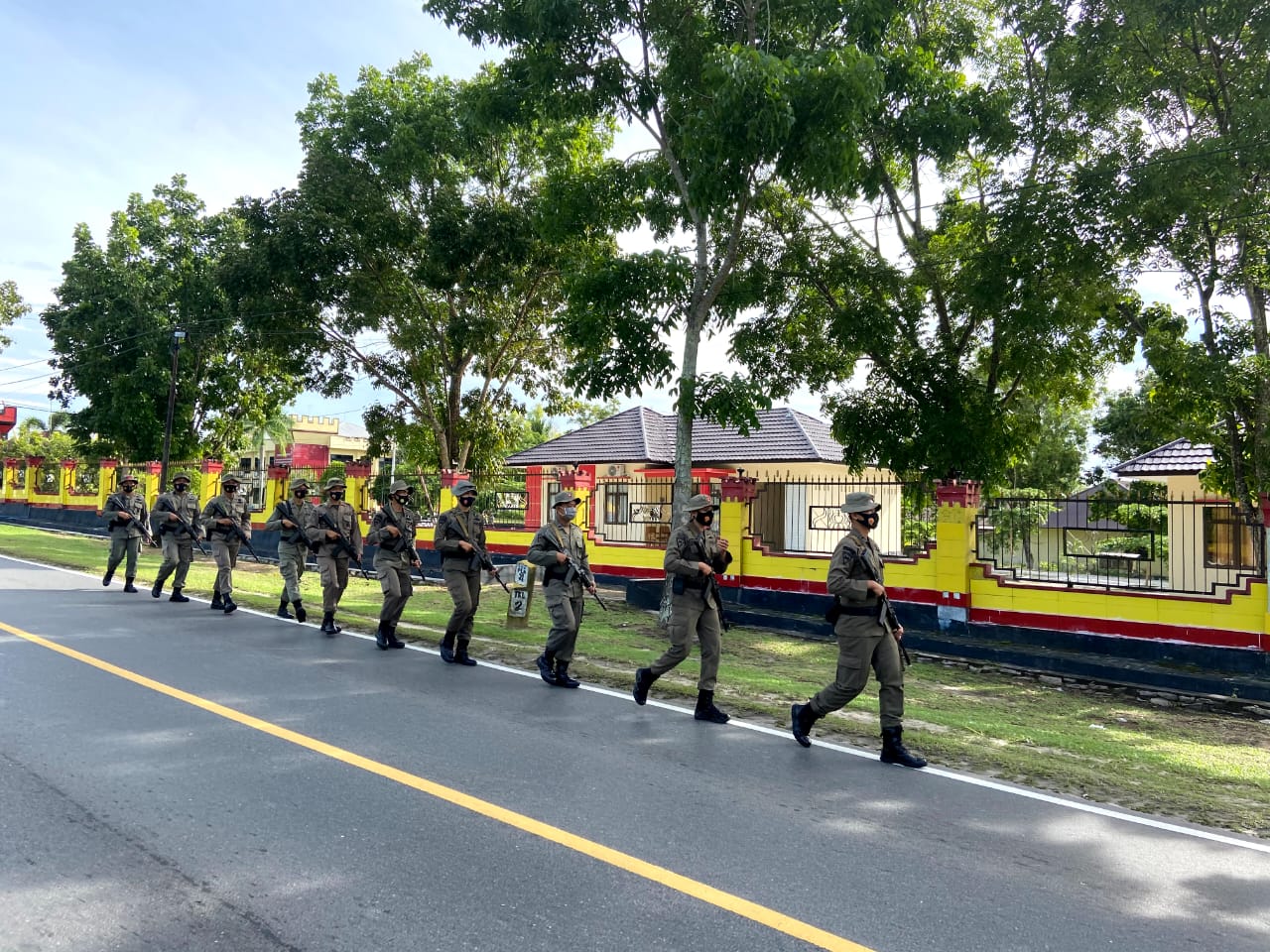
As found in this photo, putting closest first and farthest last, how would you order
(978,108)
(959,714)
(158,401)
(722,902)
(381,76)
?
1. (722,902)
2. (959,714)
3. (978,108)
4. (381,76)
5. (158,401)

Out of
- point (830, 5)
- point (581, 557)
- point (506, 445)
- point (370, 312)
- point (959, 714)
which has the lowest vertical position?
point (959, 714)

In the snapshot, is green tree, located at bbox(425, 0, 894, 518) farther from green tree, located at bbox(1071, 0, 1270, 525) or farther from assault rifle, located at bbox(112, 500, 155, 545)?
assault rifle, located at bbox(112, 500, 155, 545)

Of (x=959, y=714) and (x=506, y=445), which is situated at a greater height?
(x=506, y=445)

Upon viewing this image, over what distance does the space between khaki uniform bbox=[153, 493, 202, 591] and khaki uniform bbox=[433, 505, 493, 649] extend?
237 inches

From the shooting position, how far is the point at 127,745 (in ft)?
18.2

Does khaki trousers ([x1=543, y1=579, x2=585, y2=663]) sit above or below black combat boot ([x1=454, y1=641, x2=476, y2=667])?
above

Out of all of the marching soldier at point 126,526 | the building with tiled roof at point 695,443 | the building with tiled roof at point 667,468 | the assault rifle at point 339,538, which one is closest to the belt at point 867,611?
the assault rifle at point 339,538

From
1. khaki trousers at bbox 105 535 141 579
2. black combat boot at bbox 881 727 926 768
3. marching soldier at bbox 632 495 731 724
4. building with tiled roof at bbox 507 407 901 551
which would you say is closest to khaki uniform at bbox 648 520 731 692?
marching soldier at bbox 632 495 731 724

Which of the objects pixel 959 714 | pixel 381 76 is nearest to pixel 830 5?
pixel 959 714

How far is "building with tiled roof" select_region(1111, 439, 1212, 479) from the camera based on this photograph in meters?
18.2

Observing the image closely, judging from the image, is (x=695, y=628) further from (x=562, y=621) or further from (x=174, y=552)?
(x=174, y=552)

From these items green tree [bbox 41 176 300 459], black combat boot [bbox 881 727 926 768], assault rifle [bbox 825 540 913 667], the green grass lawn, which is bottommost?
the green grass lawn

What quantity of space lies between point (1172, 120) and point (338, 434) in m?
67.3

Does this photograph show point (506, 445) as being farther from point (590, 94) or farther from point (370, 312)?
point (590, 94)
